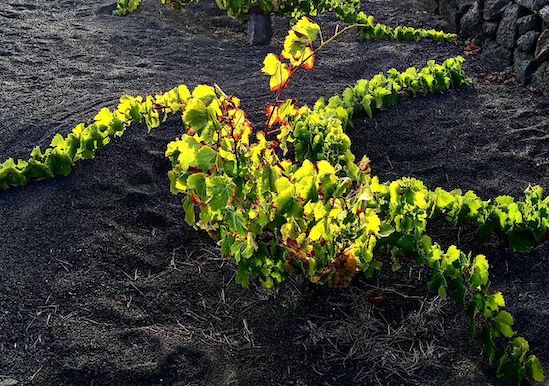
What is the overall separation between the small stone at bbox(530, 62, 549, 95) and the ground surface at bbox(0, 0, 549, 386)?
0.11m

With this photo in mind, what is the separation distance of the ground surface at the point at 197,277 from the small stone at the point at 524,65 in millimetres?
227

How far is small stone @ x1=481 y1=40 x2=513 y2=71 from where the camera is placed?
5.84m

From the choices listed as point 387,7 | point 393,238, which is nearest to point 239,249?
point 393,238

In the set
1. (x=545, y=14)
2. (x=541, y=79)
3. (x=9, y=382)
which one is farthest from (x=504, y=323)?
(x=545, y=14)

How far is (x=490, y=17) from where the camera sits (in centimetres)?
608

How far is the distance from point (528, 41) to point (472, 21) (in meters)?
0.88

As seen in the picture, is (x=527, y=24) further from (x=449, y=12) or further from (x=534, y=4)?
(x=449, y=12)

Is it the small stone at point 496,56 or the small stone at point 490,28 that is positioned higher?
the small stone at point 490,28

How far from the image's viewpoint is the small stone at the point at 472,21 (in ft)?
20.7

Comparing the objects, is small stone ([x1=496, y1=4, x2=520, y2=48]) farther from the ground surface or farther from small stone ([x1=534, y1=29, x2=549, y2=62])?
the ground surface

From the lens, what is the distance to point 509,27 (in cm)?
581

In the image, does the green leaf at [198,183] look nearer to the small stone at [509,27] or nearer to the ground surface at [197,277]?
the ground surface at [197,277]

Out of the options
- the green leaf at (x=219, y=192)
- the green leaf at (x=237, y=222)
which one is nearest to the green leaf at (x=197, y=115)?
the green leaf at (x=219, y=192)

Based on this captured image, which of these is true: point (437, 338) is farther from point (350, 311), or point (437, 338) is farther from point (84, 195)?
point (84, 195)
